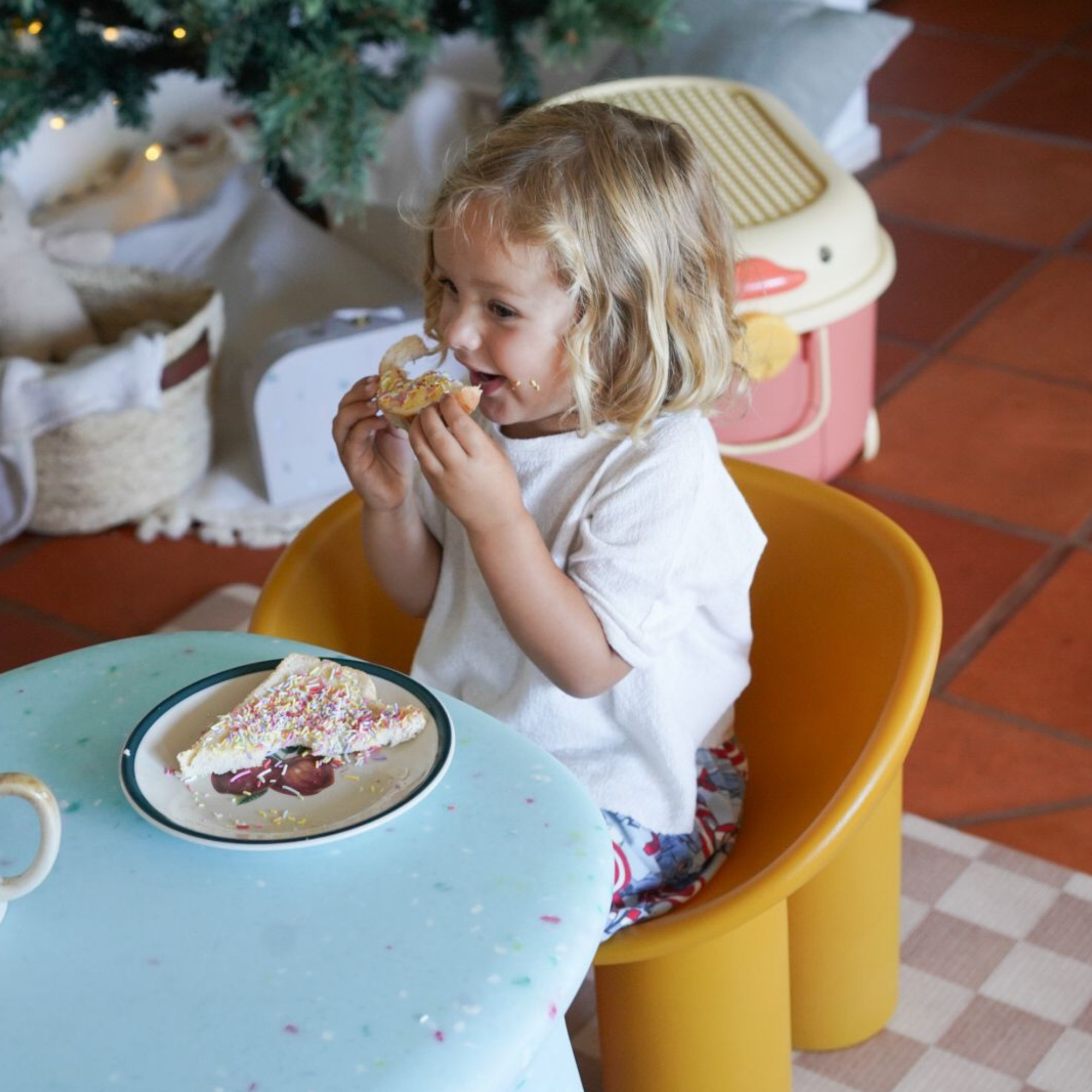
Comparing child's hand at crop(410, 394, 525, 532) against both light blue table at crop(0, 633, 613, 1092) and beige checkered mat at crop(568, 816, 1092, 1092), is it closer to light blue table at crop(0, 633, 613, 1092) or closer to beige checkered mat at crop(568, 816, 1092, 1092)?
light blue table at crop(0, 633, 613, 1092)

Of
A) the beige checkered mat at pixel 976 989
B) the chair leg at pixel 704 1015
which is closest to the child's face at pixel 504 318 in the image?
the chair leg at pixel 704 1015

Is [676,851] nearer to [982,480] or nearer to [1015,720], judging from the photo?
[1015,720]

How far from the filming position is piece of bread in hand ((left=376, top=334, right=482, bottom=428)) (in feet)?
3.33

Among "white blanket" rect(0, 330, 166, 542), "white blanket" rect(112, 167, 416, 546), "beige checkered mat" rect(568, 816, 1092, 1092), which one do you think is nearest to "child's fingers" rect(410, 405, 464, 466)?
"beige checkered mat" rect(568, 816, 1092, 1092)

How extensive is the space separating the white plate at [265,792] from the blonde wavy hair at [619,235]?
28cm

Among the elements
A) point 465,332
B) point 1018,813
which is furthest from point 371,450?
point 1018,813

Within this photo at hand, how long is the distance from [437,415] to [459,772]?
244 mm

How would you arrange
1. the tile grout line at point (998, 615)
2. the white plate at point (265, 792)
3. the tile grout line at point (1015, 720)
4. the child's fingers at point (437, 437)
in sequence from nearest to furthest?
the white plate at point (265, 792), the child's fingers at point (437, 437), the tile grout line at point (1015, 720), the tile grout line at point (998, 615)

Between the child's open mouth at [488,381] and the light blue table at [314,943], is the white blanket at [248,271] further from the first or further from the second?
the light blue table at [314,943]

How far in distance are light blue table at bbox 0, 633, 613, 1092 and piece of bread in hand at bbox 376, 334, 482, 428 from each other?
0.24 meters

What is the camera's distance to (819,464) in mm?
2090

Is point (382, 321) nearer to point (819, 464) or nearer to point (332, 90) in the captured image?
point (332, 90)

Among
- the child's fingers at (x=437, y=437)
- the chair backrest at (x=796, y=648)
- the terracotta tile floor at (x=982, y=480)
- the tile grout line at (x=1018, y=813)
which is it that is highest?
the child's fingers at (x=437, y=437)

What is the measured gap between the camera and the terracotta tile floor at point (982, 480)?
5.52ft
